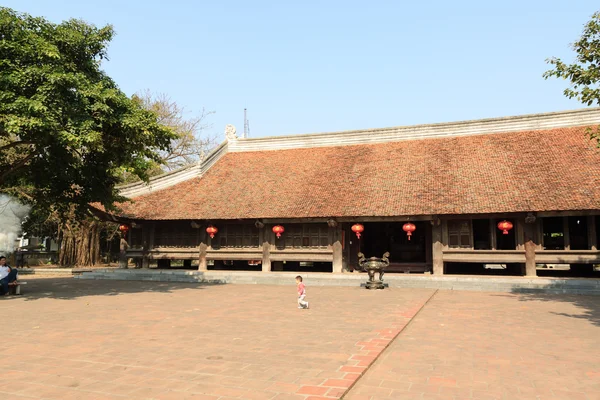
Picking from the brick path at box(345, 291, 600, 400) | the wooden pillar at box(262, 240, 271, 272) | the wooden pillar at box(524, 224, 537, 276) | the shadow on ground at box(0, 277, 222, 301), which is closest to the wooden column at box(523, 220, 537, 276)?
the wooden pillar at box(524, 224, 537, 276)

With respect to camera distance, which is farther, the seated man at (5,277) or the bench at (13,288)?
the bench at (13,288)

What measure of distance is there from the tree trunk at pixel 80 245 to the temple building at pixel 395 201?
17.1 feet

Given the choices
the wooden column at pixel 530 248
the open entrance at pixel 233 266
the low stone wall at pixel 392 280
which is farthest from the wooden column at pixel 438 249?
the open entrance at pixel 233 266

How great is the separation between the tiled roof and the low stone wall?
7.15ft

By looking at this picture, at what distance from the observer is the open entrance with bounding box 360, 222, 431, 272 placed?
63.5 feet

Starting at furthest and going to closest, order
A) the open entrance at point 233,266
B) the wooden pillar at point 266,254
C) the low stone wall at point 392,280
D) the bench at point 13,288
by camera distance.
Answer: the open entrance at point 233,266 < the wooden pillar at point 266,254 < the low stone wall at point 392,280 < the bench at point 13,288

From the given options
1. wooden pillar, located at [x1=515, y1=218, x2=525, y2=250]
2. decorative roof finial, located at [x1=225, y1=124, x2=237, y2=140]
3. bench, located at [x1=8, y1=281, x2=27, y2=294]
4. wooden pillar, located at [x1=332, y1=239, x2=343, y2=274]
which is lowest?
bench, located at [x1=8, y1=281, x2=27, y2=294]

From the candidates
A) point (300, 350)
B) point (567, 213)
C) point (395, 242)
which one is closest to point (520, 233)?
point (567, 213)

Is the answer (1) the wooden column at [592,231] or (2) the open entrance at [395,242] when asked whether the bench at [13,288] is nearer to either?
(2) the open entrance at [395,242]

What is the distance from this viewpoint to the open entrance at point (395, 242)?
19359 mm

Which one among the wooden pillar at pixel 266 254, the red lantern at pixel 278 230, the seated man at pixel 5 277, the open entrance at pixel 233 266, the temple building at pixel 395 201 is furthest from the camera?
the open entrance at pixel 233 266

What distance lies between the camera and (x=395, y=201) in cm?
1528

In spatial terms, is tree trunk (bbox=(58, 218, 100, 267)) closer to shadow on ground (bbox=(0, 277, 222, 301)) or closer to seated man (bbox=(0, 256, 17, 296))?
shadow on ground (bbox=(0, 277, 222, 301))

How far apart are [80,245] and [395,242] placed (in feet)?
53.6
